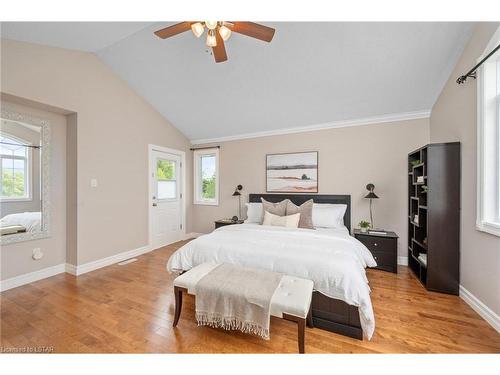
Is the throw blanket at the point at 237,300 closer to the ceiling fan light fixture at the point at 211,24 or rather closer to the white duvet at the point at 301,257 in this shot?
the white duvet at the point at 301,257

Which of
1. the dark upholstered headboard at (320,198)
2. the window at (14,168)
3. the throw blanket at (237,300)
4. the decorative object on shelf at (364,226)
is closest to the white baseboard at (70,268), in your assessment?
the window at (14,168)

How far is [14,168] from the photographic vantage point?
2469 millimetres

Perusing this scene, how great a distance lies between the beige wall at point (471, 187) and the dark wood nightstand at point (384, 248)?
0.69m

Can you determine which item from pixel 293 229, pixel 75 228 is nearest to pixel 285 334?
pixel 293 229

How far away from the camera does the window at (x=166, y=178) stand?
4.14 meters

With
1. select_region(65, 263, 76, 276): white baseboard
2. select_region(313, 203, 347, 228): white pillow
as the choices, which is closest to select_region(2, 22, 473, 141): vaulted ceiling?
select_region(313, 203, 347, 228): white pillow

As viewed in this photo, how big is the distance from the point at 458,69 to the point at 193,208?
16.1 ft

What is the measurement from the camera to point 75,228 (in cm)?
285

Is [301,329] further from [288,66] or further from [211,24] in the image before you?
[288,66]

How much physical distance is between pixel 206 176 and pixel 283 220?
248cm

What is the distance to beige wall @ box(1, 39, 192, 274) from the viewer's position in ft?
7.98

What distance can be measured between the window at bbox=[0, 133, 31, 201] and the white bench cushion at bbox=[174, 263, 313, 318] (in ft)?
8.13

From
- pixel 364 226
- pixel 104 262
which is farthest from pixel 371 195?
pixel 104 262

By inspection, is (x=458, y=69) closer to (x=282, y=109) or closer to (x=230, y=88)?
(x=282, y=109)
